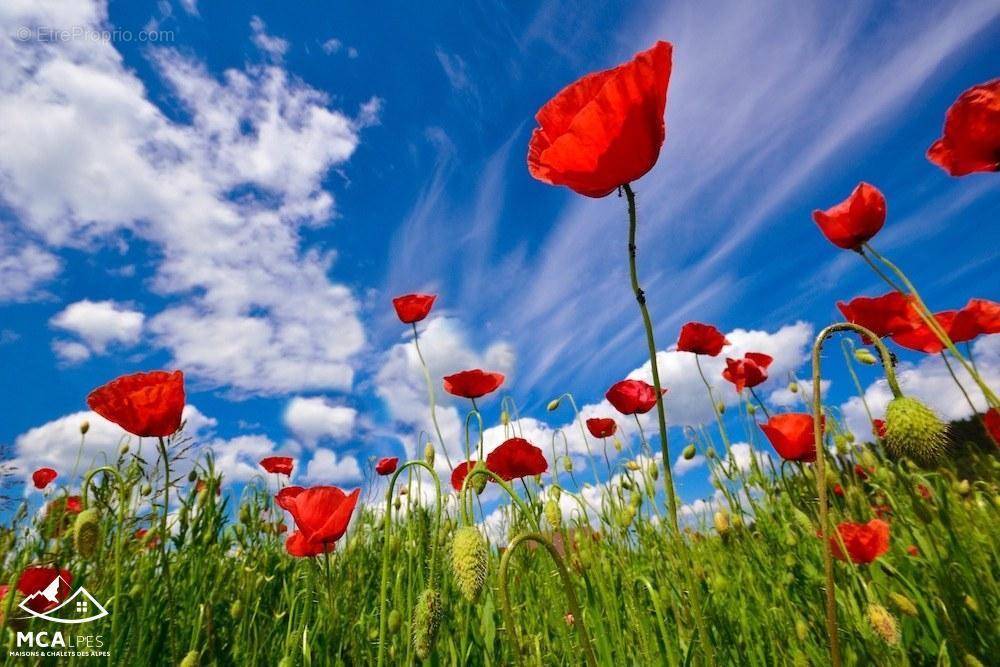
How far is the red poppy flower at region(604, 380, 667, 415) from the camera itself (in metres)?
2.63

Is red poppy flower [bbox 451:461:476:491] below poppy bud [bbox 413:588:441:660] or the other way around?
the other way around

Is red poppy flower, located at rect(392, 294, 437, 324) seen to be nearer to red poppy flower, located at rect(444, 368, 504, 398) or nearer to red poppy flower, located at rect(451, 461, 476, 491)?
red poppy flower, located at rect(444, 368, 504, 398)

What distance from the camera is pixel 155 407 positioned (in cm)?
228

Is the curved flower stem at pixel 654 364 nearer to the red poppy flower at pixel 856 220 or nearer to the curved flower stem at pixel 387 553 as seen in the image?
the curved flower stem at pixel 387 553

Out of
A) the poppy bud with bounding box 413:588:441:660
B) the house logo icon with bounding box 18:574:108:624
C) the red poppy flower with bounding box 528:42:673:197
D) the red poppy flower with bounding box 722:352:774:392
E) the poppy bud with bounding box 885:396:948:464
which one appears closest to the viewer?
the red poppy flower with bounding box 528:42:673:197

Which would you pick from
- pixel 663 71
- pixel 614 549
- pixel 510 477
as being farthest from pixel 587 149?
pixel 614 549

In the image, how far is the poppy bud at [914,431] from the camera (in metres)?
1.46

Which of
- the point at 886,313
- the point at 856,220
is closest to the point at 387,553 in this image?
the point at 886,313

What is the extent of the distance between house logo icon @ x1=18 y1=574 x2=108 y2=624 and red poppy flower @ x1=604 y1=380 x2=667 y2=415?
7.18 feet

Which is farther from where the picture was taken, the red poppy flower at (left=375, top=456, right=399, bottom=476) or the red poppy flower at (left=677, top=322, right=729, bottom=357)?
the red poppy flower at (left=375, top=456, right=399, bottom=476)

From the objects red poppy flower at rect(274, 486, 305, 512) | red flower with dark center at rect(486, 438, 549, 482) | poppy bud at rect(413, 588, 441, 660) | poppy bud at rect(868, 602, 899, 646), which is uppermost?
red flower with dark center at rect(486, 438, 549, 482)

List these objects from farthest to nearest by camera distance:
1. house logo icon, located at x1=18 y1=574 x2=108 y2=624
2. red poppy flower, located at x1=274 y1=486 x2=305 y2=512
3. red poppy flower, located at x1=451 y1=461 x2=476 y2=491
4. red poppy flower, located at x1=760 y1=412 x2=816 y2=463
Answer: red poppy flower, located at x1=451 y1=461 x2=476 y2=491 → red poppy flower, located at x1=760 y1=412 x2=816 y2=463 → red poppy flower, located at x1=274 y1=486 x2=305 y2=512 → house logo icon, located at x1=18 y1=574 x2=108 y2=624

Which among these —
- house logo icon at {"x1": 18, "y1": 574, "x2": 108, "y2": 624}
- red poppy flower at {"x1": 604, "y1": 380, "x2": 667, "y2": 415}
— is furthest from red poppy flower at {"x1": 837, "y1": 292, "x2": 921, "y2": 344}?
house logo icon at {"x1": 18, "y1": 574, "x2": 108, "y2": 624}

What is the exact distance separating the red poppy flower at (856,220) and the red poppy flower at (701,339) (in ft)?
2.08
